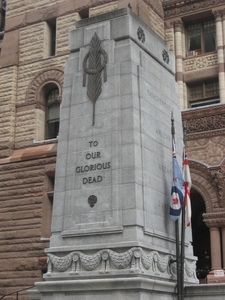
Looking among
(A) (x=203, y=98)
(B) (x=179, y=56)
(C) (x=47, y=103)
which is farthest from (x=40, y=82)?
(A) (x=203, y=98)

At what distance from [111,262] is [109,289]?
0.57 meters

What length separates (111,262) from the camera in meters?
11.7

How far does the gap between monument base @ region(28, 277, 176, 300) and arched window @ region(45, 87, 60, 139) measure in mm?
16643

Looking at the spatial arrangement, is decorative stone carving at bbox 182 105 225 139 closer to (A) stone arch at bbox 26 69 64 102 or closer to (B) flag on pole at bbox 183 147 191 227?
(A) stone arch at bbox 26 69 64 102

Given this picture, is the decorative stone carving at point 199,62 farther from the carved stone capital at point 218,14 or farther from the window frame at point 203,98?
the carved stone capital at point 218,14

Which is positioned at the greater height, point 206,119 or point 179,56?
point 179,56

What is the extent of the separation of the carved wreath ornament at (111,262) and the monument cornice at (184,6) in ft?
61.9

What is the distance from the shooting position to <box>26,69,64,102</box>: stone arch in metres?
28.5

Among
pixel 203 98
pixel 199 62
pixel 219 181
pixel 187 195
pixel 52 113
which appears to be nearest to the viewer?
pixel 187 195

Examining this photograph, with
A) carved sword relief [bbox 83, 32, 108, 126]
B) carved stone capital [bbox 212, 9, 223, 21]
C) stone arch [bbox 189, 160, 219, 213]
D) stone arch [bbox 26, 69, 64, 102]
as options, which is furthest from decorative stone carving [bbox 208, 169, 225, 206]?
carved sword relief [bbox 83, 32, 108, 126]

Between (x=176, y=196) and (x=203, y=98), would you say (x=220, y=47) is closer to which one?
(x=203, y=98)

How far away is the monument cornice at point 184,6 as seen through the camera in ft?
93.5

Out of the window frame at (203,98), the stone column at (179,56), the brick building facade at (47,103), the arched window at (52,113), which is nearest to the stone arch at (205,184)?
the brick building facade at (47,103)

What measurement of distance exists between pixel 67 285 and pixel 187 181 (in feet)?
12.3
